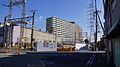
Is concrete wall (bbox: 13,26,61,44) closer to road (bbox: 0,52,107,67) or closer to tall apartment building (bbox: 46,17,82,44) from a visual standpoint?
tall apartment building (bbox: 46,17,82,44)

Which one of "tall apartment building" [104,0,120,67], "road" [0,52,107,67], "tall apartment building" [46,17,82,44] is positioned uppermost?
"tall apartment building" [46,17,82,44]

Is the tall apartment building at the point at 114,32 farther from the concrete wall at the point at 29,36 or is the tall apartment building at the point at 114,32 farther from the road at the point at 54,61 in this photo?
the concrete wall at the point at 29,36

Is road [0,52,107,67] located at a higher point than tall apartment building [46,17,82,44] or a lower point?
lower

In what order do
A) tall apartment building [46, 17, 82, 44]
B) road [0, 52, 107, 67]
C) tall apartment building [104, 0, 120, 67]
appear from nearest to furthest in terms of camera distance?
tall apartment building [104, 0, 120, 67] → road [0, 52, 107, 67] → tall apartment building [46, 17, 82, 44]

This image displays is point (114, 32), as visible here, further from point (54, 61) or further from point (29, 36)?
point (29, 36)

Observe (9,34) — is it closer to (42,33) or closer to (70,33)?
(42,33)

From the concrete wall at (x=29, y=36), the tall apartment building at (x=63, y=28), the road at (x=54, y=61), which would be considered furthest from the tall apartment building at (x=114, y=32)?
the tall apartment building at (x=63, y=28)

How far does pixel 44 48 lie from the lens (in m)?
44.3

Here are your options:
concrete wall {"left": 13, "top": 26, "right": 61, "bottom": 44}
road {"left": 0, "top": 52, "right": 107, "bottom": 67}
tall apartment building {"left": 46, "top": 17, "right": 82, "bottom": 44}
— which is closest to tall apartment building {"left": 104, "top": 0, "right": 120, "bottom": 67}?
road {"left": 0, "top": 52, "right": 107, "bottom": 67}

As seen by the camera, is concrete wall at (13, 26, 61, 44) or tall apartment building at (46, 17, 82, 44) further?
tall apartment building at (46, 17, 82, 44)

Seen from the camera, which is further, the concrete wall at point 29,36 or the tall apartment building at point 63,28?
the tall apartment building at point 63,28

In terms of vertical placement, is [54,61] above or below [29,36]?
below

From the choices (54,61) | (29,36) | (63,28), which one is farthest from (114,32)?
(63,28)

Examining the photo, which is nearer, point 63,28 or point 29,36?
point 29,36
